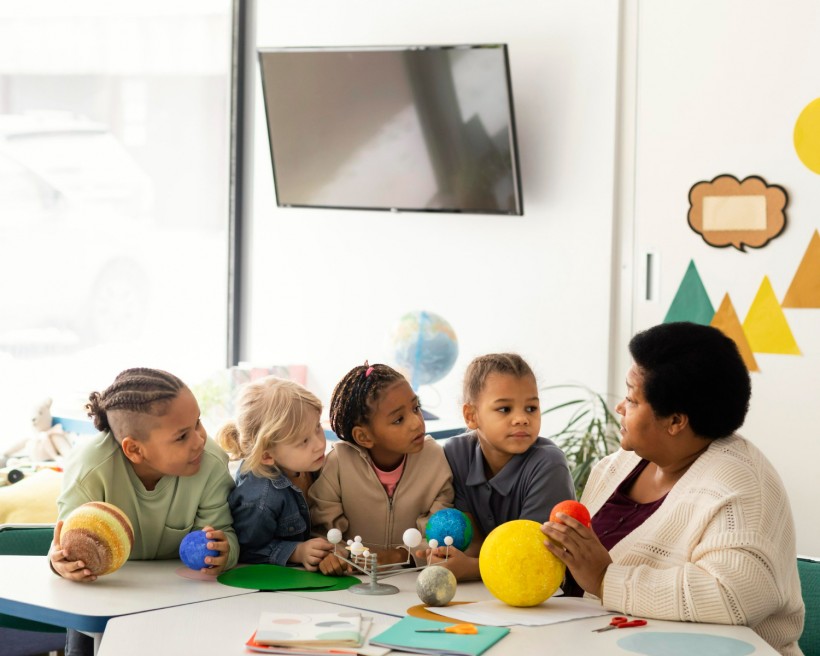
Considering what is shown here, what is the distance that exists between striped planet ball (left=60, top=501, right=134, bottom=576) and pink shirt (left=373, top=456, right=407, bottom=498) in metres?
0.55

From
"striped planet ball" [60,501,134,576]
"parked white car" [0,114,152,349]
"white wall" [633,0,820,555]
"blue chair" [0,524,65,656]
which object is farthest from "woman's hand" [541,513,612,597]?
"parked white car" [0,114,152,349]

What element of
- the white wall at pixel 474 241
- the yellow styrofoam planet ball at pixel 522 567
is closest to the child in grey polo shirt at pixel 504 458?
the yellow styrofoam planet ball at pixel 522 567

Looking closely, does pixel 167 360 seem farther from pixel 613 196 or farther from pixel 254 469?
pixel 254 469

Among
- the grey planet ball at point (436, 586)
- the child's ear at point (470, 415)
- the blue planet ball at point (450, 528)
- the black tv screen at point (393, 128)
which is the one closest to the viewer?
the grey planet ball at point (436, 586)

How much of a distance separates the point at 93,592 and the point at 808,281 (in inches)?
117

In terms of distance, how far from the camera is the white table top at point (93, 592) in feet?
5.62

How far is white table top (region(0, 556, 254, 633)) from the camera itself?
5.62ft

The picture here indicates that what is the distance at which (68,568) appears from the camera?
186 centimetres

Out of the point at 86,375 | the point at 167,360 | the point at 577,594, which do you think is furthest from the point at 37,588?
the point at 167,360

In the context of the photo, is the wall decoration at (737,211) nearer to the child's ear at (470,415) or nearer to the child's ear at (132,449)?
the child's ear at (470,415)

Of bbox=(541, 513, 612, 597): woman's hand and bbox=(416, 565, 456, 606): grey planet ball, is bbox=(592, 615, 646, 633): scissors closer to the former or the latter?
bbox=(541, 513, 612, 597): woman's hand

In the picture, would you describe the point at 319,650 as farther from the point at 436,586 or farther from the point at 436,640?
the point at 436,586

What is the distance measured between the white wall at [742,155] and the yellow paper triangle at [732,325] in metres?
0.02

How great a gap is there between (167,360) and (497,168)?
183cm
